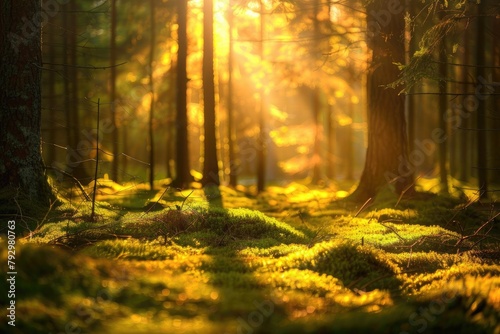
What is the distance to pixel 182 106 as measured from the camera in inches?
832

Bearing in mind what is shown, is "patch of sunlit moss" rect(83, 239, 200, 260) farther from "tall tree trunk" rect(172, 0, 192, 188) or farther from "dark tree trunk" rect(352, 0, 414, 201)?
"tall tree trunk" rect(172, 0, 192, 188)

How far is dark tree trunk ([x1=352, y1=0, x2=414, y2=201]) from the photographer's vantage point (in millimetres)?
15273

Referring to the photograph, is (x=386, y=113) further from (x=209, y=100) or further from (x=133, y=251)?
(x=133, y=251)

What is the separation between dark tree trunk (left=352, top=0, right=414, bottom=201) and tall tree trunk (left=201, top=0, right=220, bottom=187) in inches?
230

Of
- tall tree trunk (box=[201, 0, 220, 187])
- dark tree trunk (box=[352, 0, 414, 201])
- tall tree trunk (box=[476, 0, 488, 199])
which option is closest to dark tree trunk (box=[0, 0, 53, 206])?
dark tree trunk (box=[352, 0, 414, 201])

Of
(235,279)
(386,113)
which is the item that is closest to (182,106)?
(386,113)

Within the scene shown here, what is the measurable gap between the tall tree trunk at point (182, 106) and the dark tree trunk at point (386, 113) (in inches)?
290

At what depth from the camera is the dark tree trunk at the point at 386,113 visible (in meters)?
15.3

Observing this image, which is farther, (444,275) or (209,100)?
(209,100)

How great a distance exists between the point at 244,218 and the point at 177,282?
16.6ft

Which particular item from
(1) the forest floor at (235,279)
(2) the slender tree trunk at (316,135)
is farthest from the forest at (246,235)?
(2) the slender tree trunk at (316,135)

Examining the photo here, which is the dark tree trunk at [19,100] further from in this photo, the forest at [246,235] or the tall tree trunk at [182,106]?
the tall tree trunk at [182,106]

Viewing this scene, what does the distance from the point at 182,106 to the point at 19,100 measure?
35.6 feet

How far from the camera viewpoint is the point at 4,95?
10.4 m
